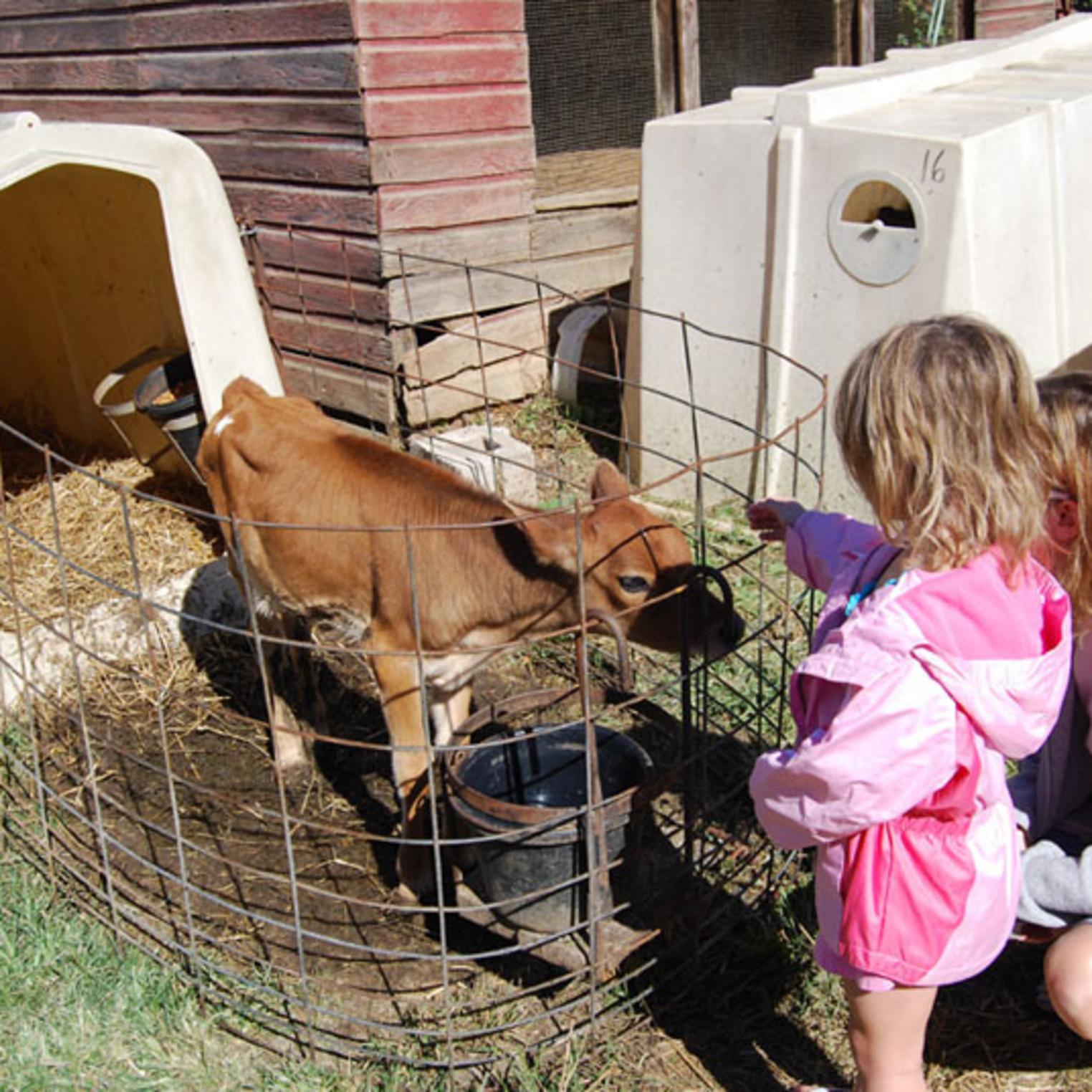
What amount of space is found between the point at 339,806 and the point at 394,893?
0.60m

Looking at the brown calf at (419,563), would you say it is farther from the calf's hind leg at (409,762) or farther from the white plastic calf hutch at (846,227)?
the white plastic calf hutch at (846,227)

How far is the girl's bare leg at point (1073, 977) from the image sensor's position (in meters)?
2.72

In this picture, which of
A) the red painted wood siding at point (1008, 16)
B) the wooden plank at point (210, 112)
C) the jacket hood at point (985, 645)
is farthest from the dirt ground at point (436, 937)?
the red painted wood siding at point (1008, 16)

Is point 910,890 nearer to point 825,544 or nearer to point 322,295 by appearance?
point 825,544

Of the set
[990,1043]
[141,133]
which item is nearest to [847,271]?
[141,133]

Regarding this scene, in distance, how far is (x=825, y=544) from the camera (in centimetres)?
302

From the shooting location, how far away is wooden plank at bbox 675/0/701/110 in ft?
27.8

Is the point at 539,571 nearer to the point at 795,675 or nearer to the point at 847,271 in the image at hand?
the point at 795,675

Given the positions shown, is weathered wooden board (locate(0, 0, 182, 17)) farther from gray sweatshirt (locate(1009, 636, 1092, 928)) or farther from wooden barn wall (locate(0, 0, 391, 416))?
gray sweatshirt (locate(1009, 636, 1092, 928))

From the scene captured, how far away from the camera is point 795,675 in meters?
2.55

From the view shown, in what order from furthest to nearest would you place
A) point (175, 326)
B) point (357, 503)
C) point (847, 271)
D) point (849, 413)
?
point (175, 326) < point (847, 271) < point (357, 503) < point (849, 413)

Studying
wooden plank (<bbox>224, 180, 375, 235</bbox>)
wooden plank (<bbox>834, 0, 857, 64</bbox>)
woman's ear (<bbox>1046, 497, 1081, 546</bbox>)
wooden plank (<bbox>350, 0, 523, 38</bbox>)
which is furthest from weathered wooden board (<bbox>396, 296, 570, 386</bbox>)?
woman's ear (<bbox>1046, 497, 1081, 546</bbox>)

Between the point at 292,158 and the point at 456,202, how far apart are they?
0.94 m

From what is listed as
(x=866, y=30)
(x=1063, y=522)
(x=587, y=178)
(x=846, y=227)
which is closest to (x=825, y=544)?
(x=1063, y=522)
